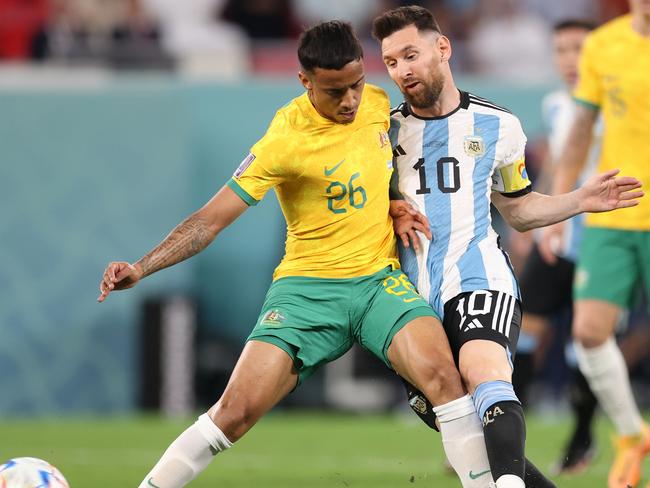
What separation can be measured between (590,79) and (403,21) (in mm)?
1959

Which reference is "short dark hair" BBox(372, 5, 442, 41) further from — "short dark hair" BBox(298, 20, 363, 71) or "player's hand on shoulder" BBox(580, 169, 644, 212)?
"player's hand on shoulder" BBox(580, 169, 644, 212)

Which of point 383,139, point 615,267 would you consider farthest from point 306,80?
point 615,267

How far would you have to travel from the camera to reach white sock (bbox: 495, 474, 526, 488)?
5.30m

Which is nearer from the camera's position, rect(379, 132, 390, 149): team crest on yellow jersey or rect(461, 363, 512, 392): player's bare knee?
rect(461, 363, 512, 392): player's bare knee

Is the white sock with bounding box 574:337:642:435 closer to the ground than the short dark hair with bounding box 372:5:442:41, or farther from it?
closer to the ground

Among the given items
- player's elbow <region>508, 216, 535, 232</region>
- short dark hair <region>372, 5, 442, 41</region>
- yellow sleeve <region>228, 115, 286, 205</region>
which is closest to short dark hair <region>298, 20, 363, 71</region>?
short dark hair <region>372, 5, 442, 41</region>

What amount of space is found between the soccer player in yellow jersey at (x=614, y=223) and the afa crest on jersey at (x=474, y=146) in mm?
1685

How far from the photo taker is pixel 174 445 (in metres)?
5.77

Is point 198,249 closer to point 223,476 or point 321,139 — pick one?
point 321,139

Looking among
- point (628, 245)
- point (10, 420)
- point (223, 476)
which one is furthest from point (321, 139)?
point (10, 420)

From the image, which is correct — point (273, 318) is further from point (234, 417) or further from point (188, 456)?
point (188, 456)

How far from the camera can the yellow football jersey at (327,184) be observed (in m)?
5.77

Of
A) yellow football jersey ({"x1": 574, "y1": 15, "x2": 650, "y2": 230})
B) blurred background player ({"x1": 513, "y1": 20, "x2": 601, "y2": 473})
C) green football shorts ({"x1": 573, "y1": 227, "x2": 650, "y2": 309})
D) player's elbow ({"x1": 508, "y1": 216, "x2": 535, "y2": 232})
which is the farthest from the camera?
blurred background player ({"x1": 513, "y1": 20, "x2": 601, "y2": 473})

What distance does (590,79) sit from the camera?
7.54 metres
